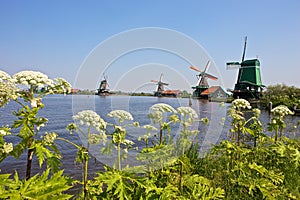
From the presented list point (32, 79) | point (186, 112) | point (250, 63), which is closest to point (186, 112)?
point (186, 112)

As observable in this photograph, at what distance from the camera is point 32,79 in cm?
252

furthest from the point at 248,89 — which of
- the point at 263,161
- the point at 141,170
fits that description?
the point at 141,170

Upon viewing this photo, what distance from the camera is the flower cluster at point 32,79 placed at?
8.08 feet

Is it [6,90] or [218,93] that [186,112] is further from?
[218,93]

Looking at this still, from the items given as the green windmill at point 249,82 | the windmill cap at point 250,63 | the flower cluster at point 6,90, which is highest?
the windmill cap at point 250,63

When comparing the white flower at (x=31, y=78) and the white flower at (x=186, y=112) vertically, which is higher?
the white flower at (x=31, y=78)

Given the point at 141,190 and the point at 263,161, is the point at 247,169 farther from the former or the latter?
the point at 141,190

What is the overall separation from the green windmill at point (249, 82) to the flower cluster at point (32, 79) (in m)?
52.9

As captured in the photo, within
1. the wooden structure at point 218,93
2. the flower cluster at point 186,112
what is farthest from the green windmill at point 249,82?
the flower cluster at point 186,112

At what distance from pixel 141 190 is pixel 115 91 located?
1790 mm

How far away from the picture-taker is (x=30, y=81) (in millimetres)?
2469

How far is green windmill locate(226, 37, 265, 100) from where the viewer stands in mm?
51812

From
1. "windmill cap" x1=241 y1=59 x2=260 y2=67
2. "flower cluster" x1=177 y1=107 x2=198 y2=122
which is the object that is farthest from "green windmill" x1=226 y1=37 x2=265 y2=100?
"flower cluster" x1=177 y1=107 x2=198 y2=122

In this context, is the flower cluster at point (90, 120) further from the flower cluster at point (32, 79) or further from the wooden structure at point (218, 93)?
the wooden structure at point (218, 93)
